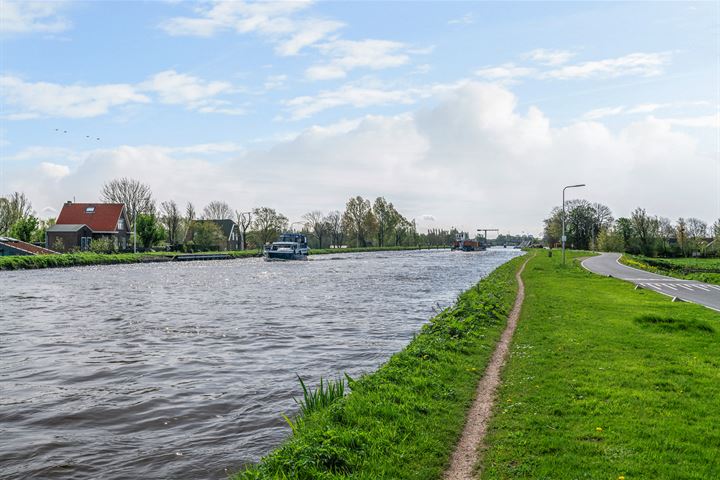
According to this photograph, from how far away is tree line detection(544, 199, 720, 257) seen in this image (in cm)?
10000

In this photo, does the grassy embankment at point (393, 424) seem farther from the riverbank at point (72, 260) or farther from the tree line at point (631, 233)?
the tree line at point (631, 233)

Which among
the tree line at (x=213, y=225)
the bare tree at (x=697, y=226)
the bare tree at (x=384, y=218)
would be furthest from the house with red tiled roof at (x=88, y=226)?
the bare tree at (x=697, y=226)

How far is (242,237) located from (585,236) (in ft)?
291

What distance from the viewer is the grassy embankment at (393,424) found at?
6.89 meters

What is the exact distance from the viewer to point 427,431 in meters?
8.30

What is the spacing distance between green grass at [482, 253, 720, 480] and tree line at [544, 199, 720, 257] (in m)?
93.8

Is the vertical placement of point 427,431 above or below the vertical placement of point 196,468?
above

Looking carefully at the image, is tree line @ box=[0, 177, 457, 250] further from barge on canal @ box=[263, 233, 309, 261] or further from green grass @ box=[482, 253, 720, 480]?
green grass @ box=[482, 253, 720, 480]

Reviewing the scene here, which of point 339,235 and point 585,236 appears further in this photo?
point 339,235

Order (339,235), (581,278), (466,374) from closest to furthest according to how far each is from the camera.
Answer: (466,374), (581,278), (339,235)

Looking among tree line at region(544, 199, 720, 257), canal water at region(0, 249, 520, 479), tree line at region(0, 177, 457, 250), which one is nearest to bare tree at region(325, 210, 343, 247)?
tree line at region(0, 177, 457, 250)

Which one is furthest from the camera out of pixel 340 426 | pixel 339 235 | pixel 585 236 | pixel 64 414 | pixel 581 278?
pixel 339 235

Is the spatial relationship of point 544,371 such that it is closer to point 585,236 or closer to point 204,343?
point 204,343

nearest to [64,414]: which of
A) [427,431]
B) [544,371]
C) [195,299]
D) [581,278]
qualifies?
[427,431]
